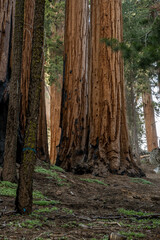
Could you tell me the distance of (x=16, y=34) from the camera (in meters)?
4.46

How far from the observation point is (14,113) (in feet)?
14.6

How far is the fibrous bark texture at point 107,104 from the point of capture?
768 cm

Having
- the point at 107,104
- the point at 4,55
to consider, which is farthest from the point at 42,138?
the point at 4,55

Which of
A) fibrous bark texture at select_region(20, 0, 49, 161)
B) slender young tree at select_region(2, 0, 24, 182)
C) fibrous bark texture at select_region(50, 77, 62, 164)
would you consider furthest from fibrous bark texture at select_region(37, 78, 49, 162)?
fibrous bark texture at select_region(50, 77, 62, 164)

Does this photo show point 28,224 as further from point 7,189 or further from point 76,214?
point 7,189

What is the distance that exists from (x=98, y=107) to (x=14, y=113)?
4.09 metres

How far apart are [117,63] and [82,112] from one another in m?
1.91

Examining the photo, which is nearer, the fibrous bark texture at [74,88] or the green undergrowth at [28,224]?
the green undergrowth at [28,224]

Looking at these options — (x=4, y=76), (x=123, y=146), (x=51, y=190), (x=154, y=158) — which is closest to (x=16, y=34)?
(x=4, y=76)

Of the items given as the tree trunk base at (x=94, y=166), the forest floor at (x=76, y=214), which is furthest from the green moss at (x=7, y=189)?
the tree trunk base at (x=94, y=166)

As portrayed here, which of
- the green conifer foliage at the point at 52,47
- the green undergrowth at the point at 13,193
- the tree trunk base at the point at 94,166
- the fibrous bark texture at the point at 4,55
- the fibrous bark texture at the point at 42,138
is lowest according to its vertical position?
the green undergrowth at the point at 13,193

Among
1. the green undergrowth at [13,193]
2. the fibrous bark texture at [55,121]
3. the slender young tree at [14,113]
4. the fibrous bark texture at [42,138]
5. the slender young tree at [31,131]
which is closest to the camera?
the slender young tree at [31,131]

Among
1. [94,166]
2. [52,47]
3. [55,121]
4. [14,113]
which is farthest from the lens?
[55,121]

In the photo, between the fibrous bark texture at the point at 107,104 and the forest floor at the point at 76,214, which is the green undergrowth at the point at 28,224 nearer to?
the forest floor at the point at 76,214
